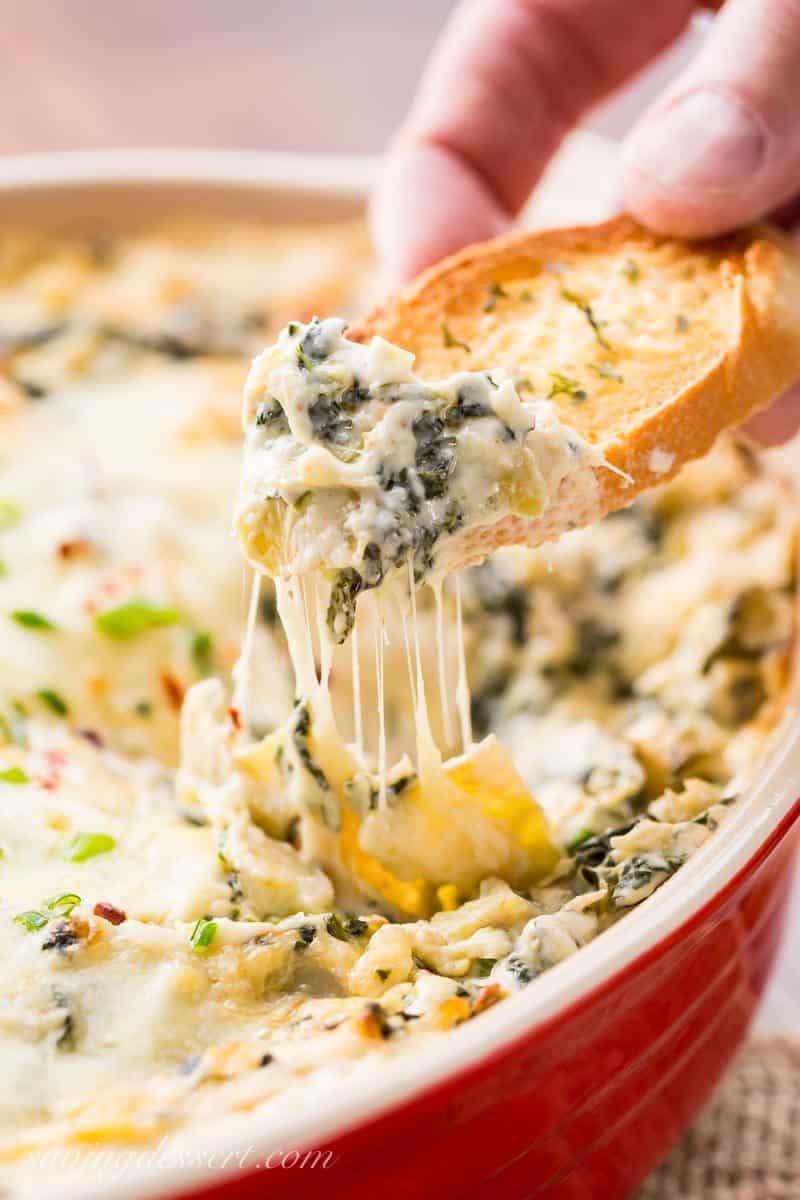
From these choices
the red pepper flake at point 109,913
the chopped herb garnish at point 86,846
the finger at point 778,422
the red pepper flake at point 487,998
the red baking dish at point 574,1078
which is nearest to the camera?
the red baking dish at point 574,1078

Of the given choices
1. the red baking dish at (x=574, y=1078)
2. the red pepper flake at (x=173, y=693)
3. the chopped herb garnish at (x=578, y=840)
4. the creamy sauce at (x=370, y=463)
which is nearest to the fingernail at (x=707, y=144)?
the creamy sauce at (x=370, y=463)

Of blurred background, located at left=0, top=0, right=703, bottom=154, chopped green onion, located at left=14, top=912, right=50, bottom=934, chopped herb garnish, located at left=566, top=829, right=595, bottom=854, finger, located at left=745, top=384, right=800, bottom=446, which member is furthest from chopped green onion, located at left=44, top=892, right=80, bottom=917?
blurred background, located at left=0, top=0, right=703, bottom=154

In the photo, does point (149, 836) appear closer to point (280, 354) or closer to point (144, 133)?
point (280, 354)

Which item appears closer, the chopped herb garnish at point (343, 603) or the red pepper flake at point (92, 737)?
the chopped herb garnish at point (343, 603)

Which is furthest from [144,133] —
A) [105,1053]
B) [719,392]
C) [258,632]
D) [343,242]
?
[105,1053]

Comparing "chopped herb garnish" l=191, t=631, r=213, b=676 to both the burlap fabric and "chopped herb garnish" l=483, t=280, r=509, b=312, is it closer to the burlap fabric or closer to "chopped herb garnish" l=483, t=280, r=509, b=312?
"chopped herb garnish" l=483, t=280, r=509, b=312

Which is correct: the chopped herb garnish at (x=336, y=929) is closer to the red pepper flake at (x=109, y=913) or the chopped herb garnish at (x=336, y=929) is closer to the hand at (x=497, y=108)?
the red pepper flake at (x=109, y=913)

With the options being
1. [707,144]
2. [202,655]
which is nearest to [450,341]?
[707,144]
